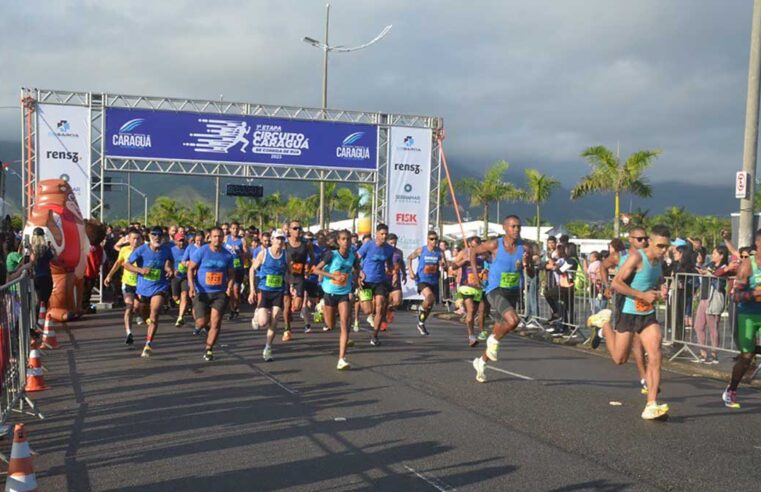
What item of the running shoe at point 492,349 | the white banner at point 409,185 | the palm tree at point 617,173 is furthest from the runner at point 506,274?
the palm tree at point 617,173

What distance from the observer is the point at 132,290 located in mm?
13484

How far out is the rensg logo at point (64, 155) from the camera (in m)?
19.8

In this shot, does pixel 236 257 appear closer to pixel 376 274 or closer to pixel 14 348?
pixel 376 274

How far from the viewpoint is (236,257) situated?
18.2 meters

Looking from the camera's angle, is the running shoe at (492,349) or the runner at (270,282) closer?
the running shoe at (492,349)

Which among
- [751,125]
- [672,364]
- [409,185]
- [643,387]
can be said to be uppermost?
[751,125]

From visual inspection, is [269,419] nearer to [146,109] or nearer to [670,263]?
[670,263]

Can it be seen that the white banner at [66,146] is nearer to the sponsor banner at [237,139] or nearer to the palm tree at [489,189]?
the sponsor banner at [237,139]

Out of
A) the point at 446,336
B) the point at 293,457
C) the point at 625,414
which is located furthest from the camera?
the point at 446,336

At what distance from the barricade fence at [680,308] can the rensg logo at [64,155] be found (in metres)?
11.9

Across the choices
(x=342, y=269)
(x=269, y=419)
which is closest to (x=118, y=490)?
(x=269, y=419)

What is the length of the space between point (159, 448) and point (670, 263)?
10351 millimetres

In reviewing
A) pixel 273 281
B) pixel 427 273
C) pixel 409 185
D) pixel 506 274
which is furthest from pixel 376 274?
pixel 409 185

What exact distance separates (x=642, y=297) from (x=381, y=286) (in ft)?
21.3
